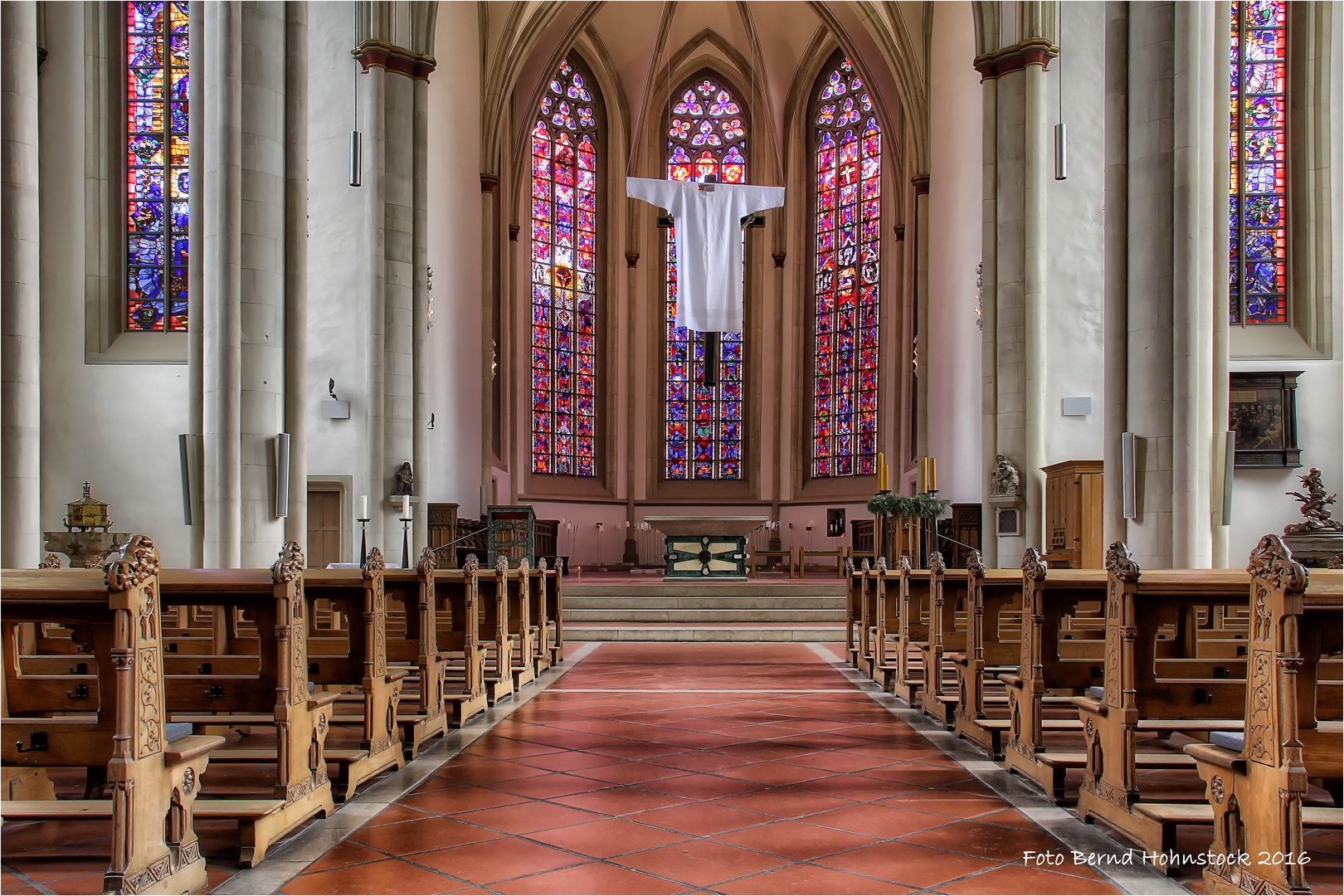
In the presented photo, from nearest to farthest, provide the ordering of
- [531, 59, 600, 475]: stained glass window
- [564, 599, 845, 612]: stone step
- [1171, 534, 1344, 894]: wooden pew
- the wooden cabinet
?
[1171, 534, 1344, 894]: wooden pew → the wooden cabinet → [564, 599, 845, 612]: stone step → [531, 59, 600, 475]: stained glass window

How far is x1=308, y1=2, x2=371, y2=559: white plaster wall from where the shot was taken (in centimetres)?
1326

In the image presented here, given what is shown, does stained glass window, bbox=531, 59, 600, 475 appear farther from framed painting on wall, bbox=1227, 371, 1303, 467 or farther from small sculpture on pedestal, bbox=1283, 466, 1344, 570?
small sculpture on pedestal, bbox=1283, 466, 1344, 570

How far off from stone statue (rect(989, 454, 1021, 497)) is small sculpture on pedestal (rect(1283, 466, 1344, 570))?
2687mm

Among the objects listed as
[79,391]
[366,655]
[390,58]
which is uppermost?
[390,58]

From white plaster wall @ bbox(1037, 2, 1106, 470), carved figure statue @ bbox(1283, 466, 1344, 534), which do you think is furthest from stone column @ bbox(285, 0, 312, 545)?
carved figure statue @ bbox(1283, 466, 1344, 534)

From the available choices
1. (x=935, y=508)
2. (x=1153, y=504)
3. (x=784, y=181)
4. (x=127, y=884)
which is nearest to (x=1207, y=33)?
(x=1153, y=504)

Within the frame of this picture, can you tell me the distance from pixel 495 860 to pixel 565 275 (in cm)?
1885

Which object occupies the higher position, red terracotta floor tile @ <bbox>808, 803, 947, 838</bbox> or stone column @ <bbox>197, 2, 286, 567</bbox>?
stone column @ <bbox>197, 2, 286, 567</bbox>

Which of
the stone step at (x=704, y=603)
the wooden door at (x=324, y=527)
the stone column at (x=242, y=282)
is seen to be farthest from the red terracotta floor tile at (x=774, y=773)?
the wooden door at (x=324, y=527)

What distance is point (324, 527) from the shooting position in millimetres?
13078

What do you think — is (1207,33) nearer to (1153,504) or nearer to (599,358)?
(1153,504)

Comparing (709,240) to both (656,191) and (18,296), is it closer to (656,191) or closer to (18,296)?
(656,191)

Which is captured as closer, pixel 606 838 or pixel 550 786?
pixel 606 838

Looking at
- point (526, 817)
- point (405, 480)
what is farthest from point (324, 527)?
point (526, 817)
